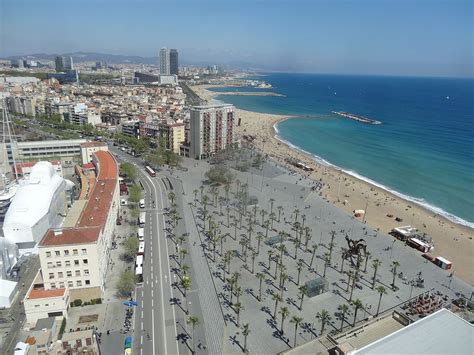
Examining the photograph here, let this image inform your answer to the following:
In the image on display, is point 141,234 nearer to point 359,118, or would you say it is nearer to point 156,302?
point 156,302

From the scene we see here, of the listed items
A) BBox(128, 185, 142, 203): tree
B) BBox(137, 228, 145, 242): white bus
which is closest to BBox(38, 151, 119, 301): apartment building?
BBox(137, 228, 145, 242): white bus

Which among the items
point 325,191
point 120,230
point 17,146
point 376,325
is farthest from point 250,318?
point 17,146

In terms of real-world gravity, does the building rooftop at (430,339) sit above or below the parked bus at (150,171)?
above

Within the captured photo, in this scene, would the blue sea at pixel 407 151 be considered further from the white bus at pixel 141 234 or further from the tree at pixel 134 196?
the white bus at pixel 141 234

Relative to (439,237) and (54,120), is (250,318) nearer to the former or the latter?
(439,237)

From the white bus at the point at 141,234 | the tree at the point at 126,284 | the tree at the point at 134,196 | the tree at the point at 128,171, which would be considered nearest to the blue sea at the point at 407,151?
the tree at the point at 128,171

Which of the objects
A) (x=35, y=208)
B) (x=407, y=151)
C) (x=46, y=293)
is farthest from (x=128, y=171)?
(x=407, y=151)
